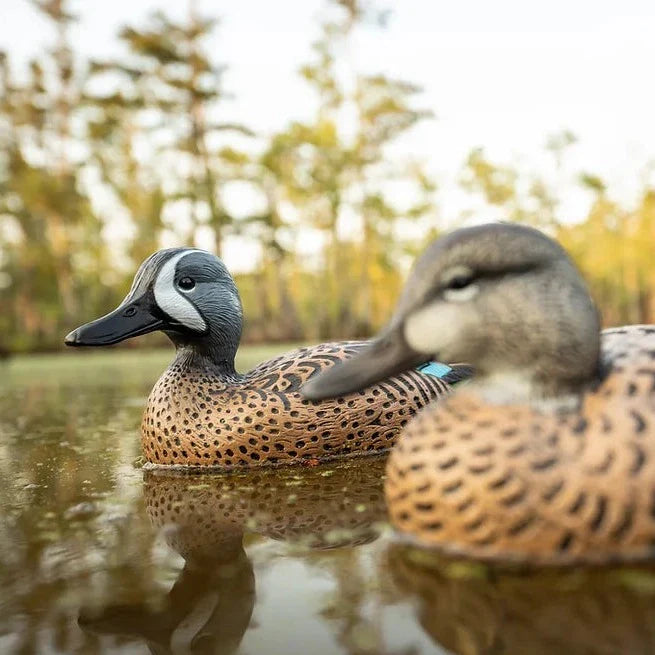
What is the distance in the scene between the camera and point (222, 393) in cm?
400

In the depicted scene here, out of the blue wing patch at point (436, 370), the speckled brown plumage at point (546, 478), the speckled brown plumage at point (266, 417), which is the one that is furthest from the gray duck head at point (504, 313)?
the blue wing patch at point (436, 370)

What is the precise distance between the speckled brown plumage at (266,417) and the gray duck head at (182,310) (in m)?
0.19

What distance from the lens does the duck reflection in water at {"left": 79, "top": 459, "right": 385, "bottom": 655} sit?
187 cm

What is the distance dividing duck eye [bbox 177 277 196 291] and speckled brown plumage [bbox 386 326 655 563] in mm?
2247

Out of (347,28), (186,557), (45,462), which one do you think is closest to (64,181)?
(347,28)

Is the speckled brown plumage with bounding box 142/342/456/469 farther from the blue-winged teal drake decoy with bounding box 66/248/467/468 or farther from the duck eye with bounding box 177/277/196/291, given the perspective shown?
the duck eye with bounding box 177/277/196/291

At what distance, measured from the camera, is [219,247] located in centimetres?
2406

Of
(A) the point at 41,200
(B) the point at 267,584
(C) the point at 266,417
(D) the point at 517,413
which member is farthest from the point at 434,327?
(A) the point at 41,200

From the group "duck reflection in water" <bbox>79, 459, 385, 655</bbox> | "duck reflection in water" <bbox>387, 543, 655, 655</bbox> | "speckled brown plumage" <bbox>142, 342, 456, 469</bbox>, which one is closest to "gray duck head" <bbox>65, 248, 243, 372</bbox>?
"speckled brown plumage" <bbox>142, 342, 456, 469</bbox>

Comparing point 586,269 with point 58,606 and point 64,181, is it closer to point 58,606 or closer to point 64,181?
point 64,181

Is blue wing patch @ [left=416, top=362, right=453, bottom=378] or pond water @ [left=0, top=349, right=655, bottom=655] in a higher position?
blue wing patch @ [left=416, top=362, right=453, bottom=378]

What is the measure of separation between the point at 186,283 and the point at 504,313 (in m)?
2.36

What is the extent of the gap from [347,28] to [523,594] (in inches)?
1074

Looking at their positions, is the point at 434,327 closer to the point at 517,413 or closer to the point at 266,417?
the point at 517,413
